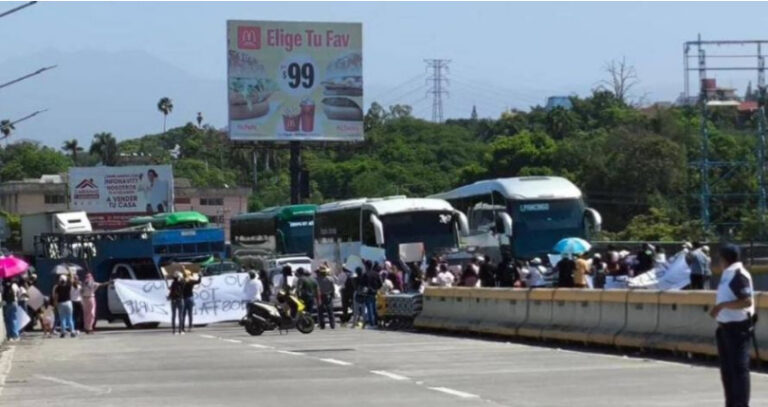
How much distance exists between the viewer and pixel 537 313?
93.8 ft

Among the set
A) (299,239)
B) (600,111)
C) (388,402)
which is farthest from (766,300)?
(600,111)

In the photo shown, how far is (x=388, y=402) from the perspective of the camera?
671 inches

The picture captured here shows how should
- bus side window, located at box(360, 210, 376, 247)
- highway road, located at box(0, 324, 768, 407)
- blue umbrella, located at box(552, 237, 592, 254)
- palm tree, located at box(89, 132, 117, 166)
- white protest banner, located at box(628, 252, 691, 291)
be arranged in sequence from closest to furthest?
highway road, located at box(0, 324, 768, 407) → white protest banner, located at box(628, 252, 691, 291) → blue umbrella, located at box(552, 237, 592, 254) → bus side window, located at box(360, 210, 376, 247) → palm tree, located at box(89, 132, 117, 166)

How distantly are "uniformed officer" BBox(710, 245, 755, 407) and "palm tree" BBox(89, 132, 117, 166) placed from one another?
135 m

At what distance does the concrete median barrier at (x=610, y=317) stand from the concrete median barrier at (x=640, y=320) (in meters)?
0.17

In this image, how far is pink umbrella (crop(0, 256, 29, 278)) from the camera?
38906mm

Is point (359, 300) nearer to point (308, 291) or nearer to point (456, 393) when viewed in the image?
point (308, 291)

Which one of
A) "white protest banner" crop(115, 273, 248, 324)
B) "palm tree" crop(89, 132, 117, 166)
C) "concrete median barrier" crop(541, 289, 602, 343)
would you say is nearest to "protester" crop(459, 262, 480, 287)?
"white protest banner" crop(115, 273, 248, 324)

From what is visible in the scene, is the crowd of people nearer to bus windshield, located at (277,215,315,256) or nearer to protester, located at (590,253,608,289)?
protester, located at (590,253,608,289)

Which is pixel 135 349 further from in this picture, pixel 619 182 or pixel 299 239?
pixel 619 182

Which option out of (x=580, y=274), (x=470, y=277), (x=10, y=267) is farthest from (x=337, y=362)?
(x=10, y=267)

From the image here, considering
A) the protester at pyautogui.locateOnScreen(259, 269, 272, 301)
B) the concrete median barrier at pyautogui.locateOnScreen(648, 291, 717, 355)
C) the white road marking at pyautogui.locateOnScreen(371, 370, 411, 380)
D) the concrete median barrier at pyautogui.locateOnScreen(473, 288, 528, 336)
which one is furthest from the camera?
the protester at pyautogui.locateOnScreen(259, 269, 272, 301)

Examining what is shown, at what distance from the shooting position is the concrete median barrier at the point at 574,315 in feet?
→ 85.8

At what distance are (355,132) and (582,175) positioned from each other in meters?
17.7
